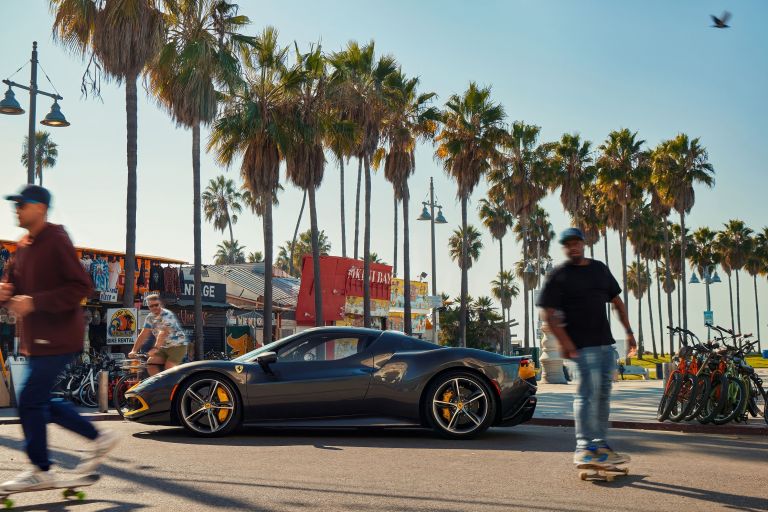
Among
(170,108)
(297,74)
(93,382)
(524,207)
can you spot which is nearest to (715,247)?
(524,207)

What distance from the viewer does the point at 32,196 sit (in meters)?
5.18

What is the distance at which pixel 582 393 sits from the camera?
621 cm

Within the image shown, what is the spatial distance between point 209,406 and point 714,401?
5828 mm

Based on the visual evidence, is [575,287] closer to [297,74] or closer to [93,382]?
[93,382]

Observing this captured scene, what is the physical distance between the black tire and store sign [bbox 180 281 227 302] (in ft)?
78.1

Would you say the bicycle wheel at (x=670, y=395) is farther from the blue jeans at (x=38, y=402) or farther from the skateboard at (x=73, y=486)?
the blue jeans at (x=38, y=402)

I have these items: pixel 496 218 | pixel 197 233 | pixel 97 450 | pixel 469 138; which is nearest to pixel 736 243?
pixel 496 218

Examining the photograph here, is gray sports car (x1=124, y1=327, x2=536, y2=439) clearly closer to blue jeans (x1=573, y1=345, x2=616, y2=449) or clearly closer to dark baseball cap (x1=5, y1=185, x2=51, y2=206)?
blue jeans (x1=573, y1=345, x2=616, y2=449)

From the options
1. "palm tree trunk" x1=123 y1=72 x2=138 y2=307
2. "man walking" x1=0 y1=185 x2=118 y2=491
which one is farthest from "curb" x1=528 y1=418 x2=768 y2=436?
"palm tree trunk" x1=123 y1=72 x2=138 y2=307

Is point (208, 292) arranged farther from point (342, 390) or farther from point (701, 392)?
point (701, 392)

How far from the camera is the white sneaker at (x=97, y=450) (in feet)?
17.4

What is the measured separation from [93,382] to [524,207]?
3720cm

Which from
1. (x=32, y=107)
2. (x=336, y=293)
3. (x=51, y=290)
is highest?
(x=32, y=107)

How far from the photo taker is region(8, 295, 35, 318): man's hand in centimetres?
489
